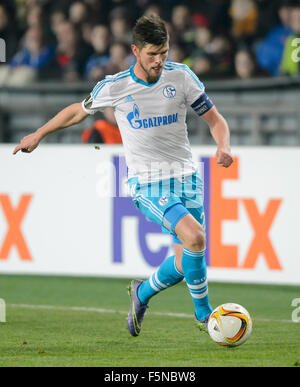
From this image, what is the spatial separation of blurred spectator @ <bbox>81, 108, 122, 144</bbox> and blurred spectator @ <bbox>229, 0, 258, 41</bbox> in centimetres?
272

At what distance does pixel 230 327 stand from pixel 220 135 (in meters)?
1.27

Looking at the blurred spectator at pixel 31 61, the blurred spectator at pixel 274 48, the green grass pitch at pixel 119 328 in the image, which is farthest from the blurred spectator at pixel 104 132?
the blurred spectator at pixel 31 61

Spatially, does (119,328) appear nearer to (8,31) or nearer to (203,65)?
(203,65)

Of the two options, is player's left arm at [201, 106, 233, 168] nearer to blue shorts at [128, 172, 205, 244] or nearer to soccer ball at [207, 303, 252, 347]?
blue shorts at [128, 172, 205, 244]

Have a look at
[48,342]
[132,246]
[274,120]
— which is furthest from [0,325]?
[274,120]

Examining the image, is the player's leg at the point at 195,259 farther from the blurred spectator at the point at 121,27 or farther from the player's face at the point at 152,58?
the blurred spectator at the point at 121,27

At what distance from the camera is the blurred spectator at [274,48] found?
1162cm

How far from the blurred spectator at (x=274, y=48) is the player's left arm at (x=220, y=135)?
18.5ft

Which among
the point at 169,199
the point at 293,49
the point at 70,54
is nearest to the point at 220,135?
the point at 169,199

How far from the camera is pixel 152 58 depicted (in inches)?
238

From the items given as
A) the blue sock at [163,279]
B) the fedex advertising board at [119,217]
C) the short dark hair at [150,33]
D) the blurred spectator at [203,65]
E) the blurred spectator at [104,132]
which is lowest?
the fedex advertising board at [119,217]

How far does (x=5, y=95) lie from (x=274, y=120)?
13.9 feet

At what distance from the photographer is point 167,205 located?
614cm

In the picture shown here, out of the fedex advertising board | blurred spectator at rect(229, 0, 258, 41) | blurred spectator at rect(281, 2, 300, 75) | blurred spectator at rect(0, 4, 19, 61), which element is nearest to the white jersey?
the fedex advertising board
